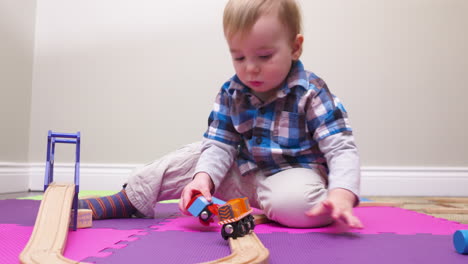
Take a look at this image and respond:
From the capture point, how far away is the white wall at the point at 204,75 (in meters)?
1.61

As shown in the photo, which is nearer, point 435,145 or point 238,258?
point 238,258

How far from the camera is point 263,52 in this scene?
2.59ft

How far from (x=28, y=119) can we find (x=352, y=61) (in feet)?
4.40

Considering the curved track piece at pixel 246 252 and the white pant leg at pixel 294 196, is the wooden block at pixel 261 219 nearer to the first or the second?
the white pant leg at pixel 294 196

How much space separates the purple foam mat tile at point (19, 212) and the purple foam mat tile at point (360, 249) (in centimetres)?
47

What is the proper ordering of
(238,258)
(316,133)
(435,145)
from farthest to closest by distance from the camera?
1. (435,145)
2. (316,133)
3. (238,258)

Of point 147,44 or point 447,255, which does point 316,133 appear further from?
point 147,44

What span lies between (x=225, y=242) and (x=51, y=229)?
0.26m

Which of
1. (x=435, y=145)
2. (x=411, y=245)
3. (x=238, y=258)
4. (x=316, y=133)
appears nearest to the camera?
(x=238, y=258)

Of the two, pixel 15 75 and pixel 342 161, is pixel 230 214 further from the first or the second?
pixel 15 75

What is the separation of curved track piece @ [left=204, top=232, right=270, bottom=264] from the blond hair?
16.0 inches

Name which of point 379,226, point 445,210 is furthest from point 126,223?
point 445,210

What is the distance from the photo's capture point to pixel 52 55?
1.66 m

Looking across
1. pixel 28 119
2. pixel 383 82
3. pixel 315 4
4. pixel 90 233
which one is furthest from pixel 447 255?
pixel 28 119
